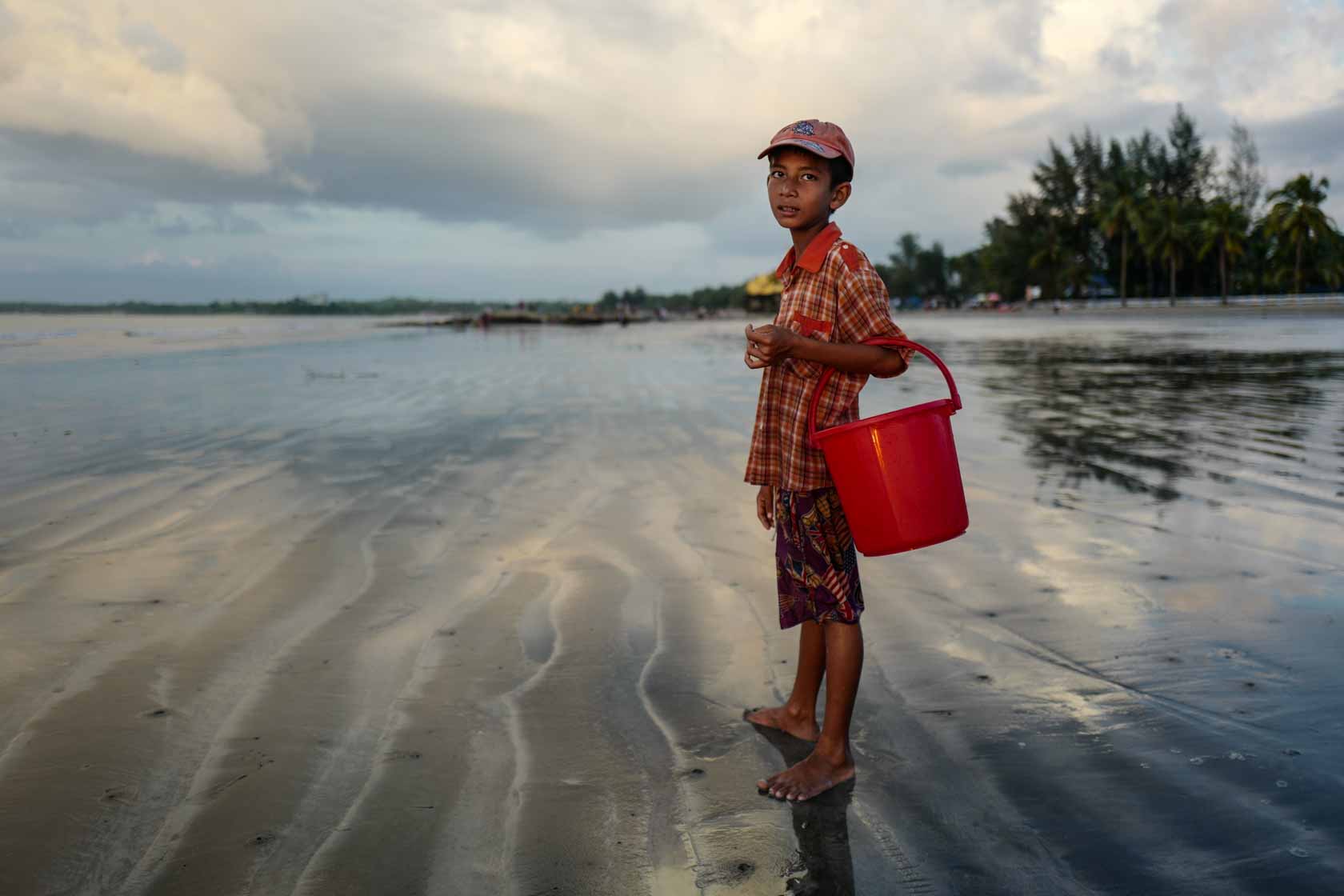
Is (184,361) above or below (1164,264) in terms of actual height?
below

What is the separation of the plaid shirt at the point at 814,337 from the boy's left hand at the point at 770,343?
0.15m

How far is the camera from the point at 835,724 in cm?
241

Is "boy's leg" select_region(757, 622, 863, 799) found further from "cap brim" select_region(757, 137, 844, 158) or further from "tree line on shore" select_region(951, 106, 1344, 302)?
"tree line on shore" select_region(951, 106, 1344, 302)

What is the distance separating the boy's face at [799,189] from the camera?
235cm

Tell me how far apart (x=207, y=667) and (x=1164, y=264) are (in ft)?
241

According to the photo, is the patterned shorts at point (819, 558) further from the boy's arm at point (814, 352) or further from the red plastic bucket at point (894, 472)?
the boy's arm at point (814, 352)

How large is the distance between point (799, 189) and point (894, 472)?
78 cm

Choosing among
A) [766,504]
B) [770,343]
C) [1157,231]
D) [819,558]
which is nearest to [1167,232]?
[1157,231]

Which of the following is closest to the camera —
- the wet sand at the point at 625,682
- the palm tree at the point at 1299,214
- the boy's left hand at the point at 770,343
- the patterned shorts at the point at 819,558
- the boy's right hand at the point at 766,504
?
the wet sand at the point at 625,682

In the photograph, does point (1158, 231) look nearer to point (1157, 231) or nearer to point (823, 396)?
point (1157, 231)

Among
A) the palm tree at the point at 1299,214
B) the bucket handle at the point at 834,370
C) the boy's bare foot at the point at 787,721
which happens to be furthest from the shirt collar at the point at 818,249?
the palm tree at the point at 1299,214

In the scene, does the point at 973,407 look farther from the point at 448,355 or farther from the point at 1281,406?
the point at 448,355

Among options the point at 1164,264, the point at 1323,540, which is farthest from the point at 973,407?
the point at 1164,264

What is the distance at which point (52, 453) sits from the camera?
6941 millimetres
